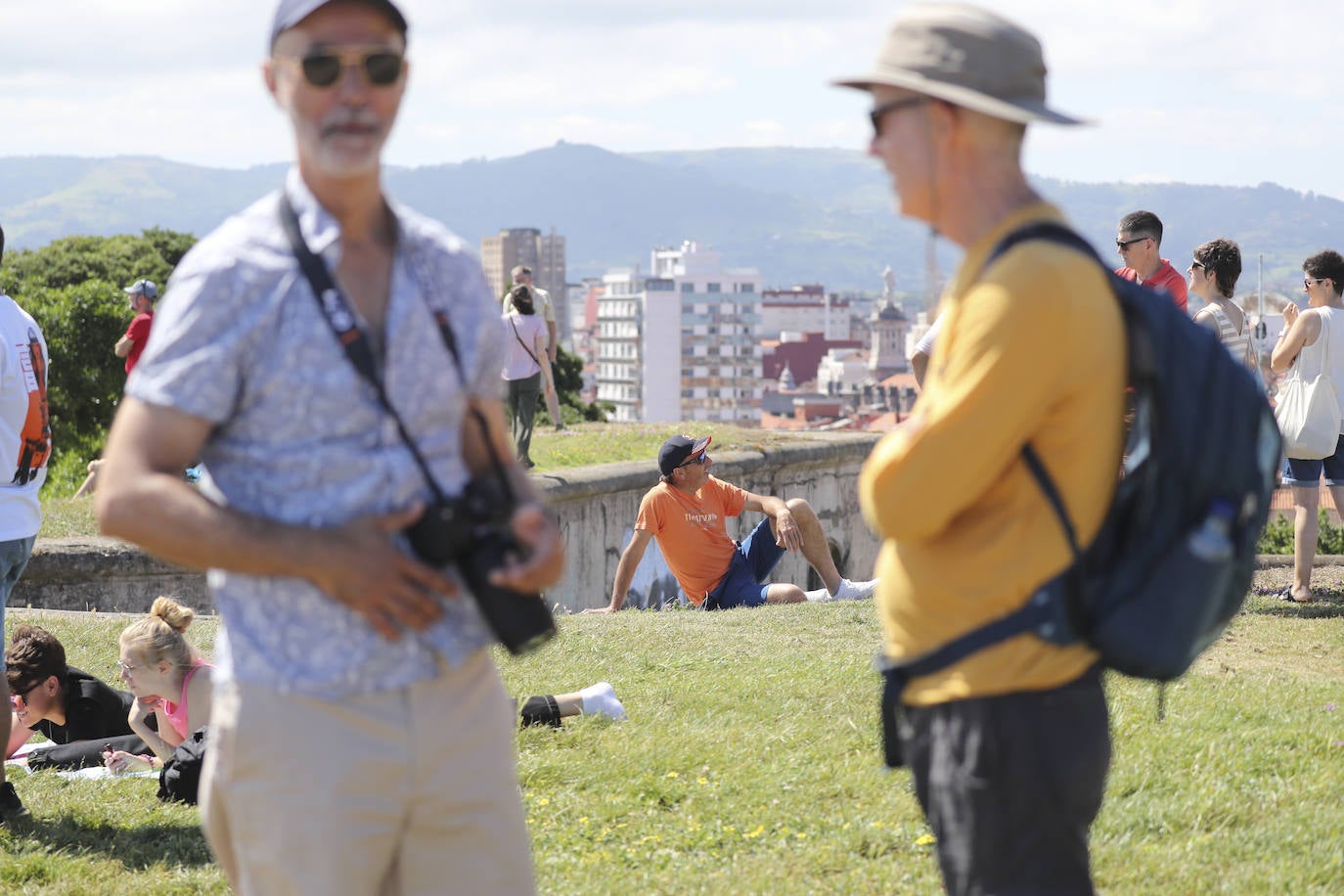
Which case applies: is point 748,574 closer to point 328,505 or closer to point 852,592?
point 852,592

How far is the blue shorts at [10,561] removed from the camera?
5.07 metres

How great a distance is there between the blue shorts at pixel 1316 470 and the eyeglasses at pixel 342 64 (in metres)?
6.96

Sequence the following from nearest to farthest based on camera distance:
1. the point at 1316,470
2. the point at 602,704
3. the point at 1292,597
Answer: the point at 602,704 < the point at 1316,470 < the point at 1292,597

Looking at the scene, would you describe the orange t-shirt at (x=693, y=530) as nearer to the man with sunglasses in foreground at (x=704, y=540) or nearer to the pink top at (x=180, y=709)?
the man with sunglasses in foreground at (x=704, y=540)

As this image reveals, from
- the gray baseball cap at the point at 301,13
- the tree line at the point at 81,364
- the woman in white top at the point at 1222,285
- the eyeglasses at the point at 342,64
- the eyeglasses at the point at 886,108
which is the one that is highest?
the gray baseball cap at the point at 301,13

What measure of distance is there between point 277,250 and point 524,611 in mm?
662

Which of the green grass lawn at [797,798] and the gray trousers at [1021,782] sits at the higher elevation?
the gray trousers at [1021,782]

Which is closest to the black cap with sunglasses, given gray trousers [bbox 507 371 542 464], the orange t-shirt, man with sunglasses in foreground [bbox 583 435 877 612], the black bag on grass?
man with sunglasses in foreground [bbox 583 435 877 612]

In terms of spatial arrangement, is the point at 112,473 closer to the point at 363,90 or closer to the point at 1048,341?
the point at 363,90

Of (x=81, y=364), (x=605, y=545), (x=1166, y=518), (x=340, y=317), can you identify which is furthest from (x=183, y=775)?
(x=81, y=364)

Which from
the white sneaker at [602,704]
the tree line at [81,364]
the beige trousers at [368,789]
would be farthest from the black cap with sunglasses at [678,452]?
the tree line at [81,364]

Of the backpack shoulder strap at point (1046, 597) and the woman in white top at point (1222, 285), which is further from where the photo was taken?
the woman in white top at point (1222, 285)

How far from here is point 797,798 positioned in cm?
523

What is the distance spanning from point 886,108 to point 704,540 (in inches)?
305
